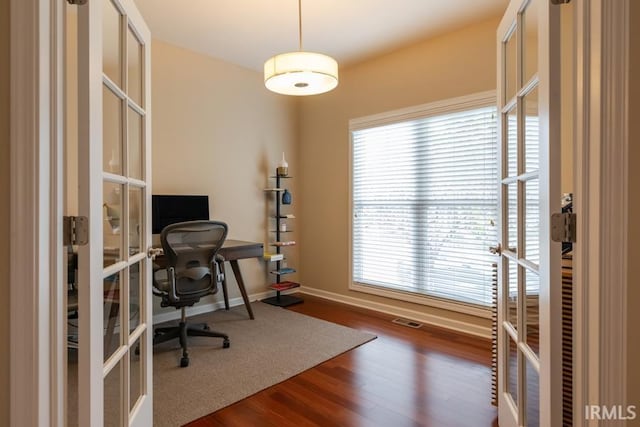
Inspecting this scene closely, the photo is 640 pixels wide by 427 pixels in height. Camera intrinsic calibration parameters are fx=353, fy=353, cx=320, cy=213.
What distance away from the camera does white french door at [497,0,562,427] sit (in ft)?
3.36

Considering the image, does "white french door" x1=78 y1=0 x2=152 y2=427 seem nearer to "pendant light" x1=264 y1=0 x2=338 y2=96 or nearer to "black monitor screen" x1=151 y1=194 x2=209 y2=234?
"pendant light" x1=264 y1=0 x2=338 y2=96

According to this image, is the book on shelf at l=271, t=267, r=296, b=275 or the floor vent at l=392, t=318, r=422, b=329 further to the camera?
the book on shelf at l=271, t=267, r=296, b=275

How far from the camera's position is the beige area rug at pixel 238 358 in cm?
195

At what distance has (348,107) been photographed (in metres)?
3.90

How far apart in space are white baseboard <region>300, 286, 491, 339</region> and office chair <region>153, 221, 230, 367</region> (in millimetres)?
1600

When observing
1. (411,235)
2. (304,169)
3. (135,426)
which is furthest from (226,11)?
(135,426)

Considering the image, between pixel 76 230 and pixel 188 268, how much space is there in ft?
5.24

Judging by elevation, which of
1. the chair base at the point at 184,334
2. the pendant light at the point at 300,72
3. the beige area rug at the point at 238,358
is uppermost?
the pendant light at the point at 300,72

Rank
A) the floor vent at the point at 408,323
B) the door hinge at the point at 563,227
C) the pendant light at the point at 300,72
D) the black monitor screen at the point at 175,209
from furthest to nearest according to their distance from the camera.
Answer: the floor vent at the point at 408,323 < the black monitor screen at the point at 175,209 < the pendant light at the point at 300,72 < the door hinge at the point at 563,227

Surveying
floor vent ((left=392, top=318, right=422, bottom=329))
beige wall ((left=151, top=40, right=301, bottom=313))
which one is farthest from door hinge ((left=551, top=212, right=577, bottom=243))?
beige wall ((left=151, top=40, right=301, bottom=313))

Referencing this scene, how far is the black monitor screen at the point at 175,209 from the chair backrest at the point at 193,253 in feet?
2.20

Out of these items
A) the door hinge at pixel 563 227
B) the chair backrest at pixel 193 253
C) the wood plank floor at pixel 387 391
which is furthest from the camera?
the chair backrest at pixel 193 253

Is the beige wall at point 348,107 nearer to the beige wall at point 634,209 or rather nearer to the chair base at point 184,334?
the chair base at point 184,334

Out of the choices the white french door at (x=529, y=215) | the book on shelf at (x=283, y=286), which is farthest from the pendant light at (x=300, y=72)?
the book on shelf at (x=283, y=286)
